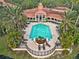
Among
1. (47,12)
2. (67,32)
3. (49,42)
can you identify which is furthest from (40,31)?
(47,12)

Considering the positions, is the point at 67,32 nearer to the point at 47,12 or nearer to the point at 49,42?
the point at 49,42

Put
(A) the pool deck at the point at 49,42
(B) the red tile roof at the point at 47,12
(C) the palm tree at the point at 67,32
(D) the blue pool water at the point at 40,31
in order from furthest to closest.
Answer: (B) the red tile roof at the point at 47,12 → (D) the blue pool water at the point at 40,31 → (A) the pool deck at the point at 49,42 → (C) the palm tree at the point at 67,32

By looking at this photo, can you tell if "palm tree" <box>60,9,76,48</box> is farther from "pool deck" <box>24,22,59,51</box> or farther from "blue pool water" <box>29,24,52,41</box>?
"blue pool water" <box>29,24,52,41</box>

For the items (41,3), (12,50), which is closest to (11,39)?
(12,50)

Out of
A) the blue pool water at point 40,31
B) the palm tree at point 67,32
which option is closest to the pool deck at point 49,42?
the blue pool water at point 40,31

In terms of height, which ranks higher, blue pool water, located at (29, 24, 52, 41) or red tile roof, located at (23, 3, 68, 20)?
red tile roof, located at (23, 3, 68, 20)

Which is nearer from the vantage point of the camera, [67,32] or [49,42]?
[67,32]

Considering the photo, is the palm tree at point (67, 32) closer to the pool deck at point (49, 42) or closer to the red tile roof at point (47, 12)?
the pool deck at point (49, 42)

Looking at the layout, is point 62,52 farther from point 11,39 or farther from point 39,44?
point 11,39

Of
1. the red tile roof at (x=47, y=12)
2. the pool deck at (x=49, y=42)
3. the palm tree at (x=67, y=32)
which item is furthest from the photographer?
the red tile roof at (x=47, y=12)

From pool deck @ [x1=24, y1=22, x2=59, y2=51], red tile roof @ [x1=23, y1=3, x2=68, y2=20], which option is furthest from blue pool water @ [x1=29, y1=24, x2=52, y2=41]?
red tile roof @ [x1=23, y1=3, x2=68, y2=20]
